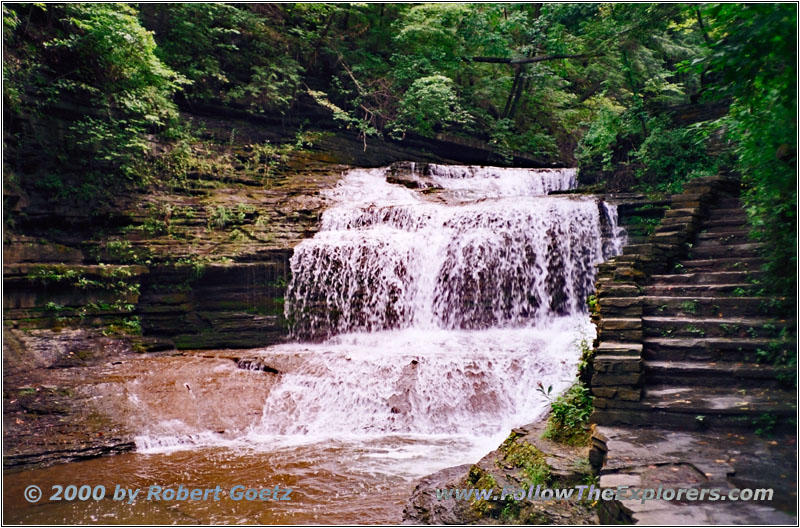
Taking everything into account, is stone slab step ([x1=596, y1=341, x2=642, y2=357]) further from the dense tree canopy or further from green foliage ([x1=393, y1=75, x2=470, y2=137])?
green foliage ([x1=393, y1=75, x2=470, y2=137])

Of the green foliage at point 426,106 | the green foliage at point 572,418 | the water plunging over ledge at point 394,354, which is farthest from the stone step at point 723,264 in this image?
the green foliage at point 426,106

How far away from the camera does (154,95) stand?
1176cm

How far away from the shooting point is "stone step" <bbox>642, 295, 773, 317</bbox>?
5.39 meters

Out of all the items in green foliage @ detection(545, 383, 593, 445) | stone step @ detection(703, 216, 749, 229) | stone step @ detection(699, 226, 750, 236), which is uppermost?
stone step @ detection(703, 216, 749, 229)

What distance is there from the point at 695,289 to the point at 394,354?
4.41 m

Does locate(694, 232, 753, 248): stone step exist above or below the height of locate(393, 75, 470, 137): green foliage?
below

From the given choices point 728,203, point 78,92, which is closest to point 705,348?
point 728,203

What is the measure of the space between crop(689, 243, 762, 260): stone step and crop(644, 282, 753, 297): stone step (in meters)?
0.68

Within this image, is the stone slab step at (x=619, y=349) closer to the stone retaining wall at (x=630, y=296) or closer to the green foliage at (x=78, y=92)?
the stone retaining wall at (x=630, y=296)

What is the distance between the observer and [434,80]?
15586 millimetres

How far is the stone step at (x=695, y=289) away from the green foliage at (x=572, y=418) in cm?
163

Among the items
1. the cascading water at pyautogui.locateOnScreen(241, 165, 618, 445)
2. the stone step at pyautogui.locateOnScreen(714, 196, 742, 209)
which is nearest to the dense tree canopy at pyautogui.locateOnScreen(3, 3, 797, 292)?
the stone step at pyautogui.locateOnScreen(714, 196, 742, 209)

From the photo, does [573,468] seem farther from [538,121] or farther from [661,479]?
[538,121]

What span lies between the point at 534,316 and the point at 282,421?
5.23 m
